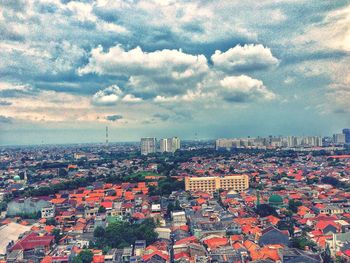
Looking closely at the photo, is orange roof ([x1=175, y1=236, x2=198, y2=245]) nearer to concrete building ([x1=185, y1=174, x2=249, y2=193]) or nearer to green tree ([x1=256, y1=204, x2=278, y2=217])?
green tree ([x1=256, y1=204, x2=278, y2=217])

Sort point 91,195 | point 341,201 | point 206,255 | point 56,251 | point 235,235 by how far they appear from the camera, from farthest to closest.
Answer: point 91,195
point 341,201
point 235,235
point 56,251
point 206,255

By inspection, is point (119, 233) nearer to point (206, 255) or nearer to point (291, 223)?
point (206, 255)

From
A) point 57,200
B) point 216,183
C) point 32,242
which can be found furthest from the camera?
point 216,183

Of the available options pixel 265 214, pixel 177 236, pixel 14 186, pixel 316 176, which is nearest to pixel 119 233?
pixel 177 236

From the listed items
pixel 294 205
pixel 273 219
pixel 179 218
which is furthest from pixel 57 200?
pixel 294 205

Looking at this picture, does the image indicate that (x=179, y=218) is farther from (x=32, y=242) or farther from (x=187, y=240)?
(x=32, y=242)

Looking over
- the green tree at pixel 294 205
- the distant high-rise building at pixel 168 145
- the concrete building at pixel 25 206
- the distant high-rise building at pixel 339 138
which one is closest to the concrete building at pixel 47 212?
the concrete building at pixel 25 206
